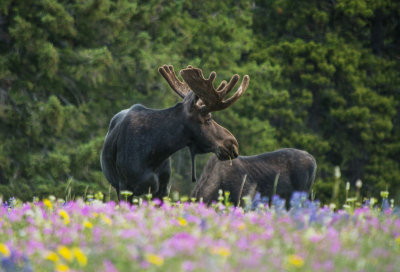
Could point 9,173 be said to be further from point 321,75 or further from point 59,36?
point 321,75

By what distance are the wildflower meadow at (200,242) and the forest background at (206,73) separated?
16603mm

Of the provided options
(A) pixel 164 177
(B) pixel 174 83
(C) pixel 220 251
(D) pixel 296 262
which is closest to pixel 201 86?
(B) pixel 174 83

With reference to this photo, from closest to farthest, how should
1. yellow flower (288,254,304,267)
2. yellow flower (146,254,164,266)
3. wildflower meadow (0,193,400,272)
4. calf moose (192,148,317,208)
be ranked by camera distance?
yellow flower (146,254,164,266)
yellow flower (288,254,304,267)
wildflower meadow (0,193,400,272)
calf moose (192,148,317,208)

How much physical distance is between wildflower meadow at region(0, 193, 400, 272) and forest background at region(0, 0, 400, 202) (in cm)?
1660

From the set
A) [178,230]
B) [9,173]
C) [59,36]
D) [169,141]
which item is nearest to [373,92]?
[59,36]

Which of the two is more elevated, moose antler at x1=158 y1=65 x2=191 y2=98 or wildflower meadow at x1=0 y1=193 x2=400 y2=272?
moose antler at x1=158 y1=65 x2=191 y2=98

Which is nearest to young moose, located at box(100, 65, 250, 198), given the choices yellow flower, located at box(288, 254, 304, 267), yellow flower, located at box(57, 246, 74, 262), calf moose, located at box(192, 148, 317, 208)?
calf moose, located at box(192, 148, 317, 208)

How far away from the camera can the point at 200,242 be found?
3785 millimetres

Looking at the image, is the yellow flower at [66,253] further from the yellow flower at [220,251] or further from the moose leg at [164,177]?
the moose leg at [164,177]

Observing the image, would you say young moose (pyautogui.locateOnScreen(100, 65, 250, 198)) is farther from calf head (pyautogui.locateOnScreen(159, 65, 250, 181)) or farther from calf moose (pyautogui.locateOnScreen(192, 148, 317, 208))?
calf moose (pyautogui.locateOnScreen(192, 148, 317, 208))

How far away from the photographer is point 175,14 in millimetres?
27375

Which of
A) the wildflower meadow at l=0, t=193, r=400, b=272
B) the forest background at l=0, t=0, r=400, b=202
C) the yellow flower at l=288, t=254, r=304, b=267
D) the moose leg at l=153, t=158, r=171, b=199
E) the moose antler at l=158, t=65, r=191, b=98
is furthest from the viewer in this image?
the forest background at l=0, t=0, r=400, b=202

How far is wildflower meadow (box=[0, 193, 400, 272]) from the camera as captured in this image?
3.46 meters

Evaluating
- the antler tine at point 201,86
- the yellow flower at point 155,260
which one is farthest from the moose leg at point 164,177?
the yellow flower at point 155,260
